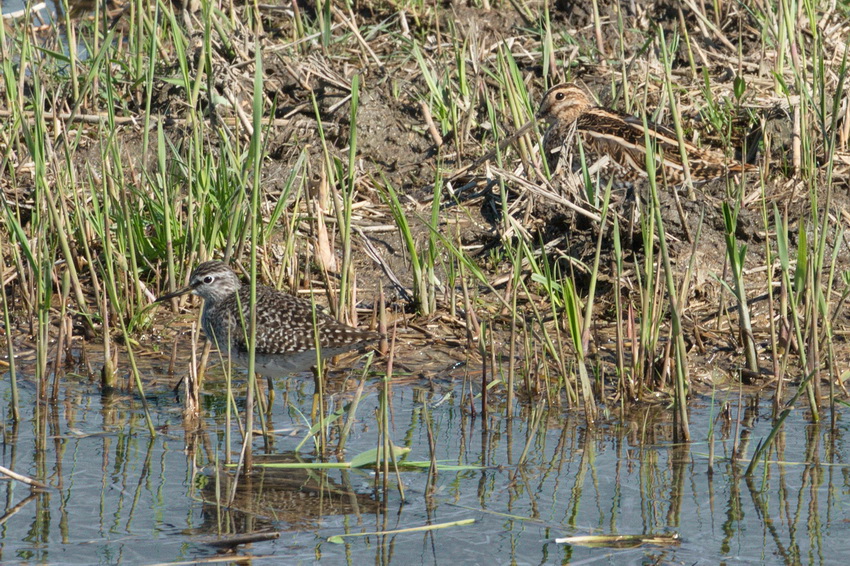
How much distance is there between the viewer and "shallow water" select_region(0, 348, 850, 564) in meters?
4.64

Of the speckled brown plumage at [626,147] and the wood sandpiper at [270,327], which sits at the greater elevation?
the speckled brown plumage at [626,147]

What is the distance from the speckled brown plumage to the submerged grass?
0.18 meters

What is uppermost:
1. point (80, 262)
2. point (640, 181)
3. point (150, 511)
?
point (640, 181)

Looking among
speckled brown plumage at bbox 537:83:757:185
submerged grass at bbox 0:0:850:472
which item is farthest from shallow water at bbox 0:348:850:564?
speckled brown plumage at bbox 537:83:757:185

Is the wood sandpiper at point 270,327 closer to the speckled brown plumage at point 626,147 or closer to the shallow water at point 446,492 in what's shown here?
the shallow water at point 446,492

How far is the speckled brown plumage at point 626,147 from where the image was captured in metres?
8.23

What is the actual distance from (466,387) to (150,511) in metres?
2.26

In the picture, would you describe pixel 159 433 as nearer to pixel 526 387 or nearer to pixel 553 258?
pixel 526 387

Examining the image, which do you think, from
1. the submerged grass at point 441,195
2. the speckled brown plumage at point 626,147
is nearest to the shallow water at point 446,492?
the submerged grass at point 441,195

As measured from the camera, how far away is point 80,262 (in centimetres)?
786

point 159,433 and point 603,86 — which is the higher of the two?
point 603,86

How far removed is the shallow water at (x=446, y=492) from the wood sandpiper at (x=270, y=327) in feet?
0.97

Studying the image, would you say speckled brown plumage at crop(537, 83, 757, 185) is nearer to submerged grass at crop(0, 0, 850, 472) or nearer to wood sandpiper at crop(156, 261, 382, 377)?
submerged grass at crop(0, 0, 850, 472)

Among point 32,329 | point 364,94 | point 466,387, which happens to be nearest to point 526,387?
point 466,387
